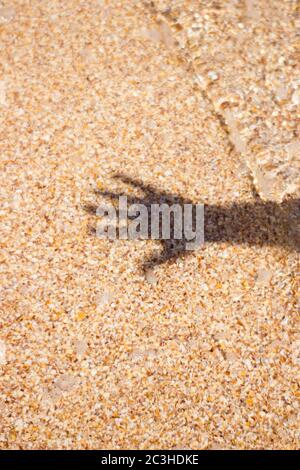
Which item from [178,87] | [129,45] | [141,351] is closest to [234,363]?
[141,351]

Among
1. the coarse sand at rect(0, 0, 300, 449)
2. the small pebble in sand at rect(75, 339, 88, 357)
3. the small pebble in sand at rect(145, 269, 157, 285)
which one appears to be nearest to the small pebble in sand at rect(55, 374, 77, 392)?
the coarse sand at rect(0, 0, 300, 449)

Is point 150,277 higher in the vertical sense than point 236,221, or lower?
lower

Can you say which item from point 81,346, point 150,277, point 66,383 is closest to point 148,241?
point 150,277

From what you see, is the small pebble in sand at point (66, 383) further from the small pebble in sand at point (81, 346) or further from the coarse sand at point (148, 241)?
the small pebble in sand at point (81, 346)

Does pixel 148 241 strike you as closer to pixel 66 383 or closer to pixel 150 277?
pixel 150 277

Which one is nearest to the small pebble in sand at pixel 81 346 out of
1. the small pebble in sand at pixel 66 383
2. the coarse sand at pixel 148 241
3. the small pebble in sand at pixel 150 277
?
the coarse sand at pixel 148 241

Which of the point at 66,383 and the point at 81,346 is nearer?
the point at 66,383

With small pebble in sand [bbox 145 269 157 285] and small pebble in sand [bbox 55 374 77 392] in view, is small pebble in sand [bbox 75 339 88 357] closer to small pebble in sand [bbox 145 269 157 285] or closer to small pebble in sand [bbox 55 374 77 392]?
small pebble in sand [bbox 55 374 77 392]
